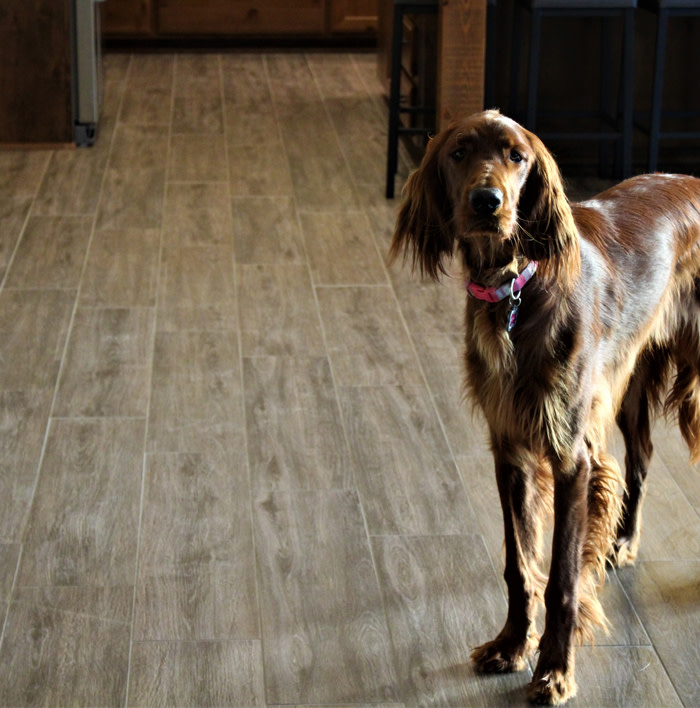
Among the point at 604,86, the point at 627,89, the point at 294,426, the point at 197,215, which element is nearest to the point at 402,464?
the point at 294,426

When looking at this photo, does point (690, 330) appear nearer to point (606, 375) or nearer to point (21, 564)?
point (606, 375)

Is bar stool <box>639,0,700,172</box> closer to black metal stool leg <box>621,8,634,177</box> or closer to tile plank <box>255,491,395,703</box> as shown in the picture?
black metal stool leg <box>621,8,634,177</box>

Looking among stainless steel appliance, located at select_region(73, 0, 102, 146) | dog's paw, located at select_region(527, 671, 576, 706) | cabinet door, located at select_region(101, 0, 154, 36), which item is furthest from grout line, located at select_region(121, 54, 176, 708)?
cabinet door, located at select_region(101, 0, 154, 36)

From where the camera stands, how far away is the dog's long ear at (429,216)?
5.23 feet

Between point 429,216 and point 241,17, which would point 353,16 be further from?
point 429,216

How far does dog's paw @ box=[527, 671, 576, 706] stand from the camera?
172 centimetres

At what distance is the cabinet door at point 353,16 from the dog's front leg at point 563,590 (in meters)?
5.56

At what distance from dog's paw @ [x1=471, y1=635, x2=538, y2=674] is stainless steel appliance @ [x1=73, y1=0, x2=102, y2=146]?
3.49m

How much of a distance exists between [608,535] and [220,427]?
1.07 meters

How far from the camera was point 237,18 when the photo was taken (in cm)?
674

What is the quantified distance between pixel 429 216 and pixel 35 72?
11.2 feet

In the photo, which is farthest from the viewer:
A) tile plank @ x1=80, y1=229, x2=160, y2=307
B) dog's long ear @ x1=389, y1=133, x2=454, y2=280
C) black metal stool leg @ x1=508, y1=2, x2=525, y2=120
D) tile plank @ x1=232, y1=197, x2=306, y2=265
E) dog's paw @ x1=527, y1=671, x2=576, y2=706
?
black metal stool leg @ x1=508, y1=2, x2=525, y2=120

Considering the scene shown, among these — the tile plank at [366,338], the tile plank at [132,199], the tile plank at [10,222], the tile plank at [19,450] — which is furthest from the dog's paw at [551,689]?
the tile plank at [132,199]

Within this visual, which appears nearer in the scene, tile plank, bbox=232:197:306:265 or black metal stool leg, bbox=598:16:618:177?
tile plank, bbox=232:197:306:265
